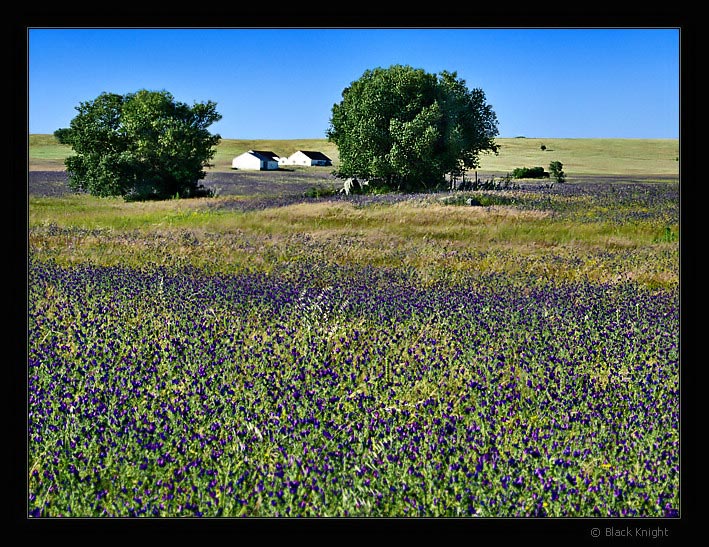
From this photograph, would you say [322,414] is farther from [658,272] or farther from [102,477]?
[658,272]

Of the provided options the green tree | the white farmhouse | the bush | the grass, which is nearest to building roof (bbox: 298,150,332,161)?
the white farmhouse

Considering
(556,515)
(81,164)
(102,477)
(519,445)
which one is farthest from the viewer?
(81,164)

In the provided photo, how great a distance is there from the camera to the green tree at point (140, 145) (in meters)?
36.1

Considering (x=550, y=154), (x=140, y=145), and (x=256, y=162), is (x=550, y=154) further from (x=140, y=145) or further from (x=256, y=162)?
(x=140, y=145)

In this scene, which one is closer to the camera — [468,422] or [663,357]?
[468,422]

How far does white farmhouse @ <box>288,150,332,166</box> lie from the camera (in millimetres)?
99062

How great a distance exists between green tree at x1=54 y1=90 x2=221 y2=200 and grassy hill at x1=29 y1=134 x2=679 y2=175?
30.9m

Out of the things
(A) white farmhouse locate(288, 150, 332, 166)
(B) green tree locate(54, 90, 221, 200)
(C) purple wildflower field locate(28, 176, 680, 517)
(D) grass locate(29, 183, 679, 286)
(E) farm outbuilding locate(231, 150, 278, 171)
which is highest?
(A) white farmhouse locate(288, 150, 332, 166)

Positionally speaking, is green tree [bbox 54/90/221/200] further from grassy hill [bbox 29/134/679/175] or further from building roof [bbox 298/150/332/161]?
building roof [bbox 298/150/332/161]

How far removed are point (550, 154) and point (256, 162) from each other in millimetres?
A: 42523

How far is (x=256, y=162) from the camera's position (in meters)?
90.6

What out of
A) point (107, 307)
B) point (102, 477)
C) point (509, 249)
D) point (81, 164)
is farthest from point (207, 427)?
point (81, 164)

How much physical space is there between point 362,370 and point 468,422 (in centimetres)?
116

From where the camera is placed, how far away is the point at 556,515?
305 centimetres
